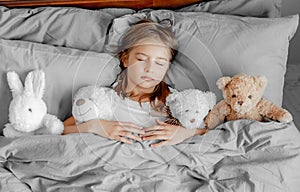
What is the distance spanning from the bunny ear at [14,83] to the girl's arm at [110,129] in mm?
214

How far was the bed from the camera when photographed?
1454 millimetres

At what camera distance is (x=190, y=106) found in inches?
62.4

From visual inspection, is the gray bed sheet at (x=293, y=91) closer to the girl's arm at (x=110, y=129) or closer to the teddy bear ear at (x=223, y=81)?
the teddy bear ear at (x=223, y=81)

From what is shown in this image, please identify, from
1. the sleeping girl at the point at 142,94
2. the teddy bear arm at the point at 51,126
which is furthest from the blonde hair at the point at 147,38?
the teddy bear arm at the point at 51,126

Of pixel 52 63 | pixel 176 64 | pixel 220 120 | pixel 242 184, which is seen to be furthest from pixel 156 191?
pixel 52 63

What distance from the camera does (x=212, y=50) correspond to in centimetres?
170

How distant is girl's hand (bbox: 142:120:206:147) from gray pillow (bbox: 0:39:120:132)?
0.77ft

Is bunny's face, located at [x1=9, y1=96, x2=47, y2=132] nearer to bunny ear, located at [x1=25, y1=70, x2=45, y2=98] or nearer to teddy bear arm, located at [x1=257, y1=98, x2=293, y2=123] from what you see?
bunny ear, located at [x1=25, y1=70, x2=45, y2=98]

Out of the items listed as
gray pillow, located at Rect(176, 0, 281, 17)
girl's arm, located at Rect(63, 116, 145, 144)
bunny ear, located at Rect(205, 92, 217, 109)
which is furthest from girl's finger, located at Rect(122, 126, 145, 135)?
gray pillow, located at Rect(176, 0, 281, 17)

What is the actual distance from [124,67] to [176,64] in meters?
0.17

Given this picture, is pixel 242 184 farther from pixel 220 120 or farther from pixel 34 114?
pixel 34 114

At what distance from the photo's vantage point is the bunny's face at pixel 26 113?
1.59m

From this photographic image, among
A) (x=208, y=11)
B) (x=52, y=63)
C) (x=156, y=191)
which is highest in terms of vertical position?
(x=208, y=11)

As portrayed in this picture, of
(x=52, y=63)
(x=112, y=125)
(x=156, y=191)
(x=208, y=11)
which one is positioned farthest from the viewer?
(x=208, y=11)
